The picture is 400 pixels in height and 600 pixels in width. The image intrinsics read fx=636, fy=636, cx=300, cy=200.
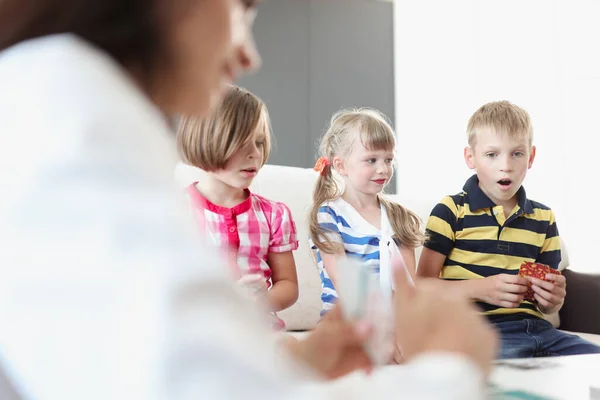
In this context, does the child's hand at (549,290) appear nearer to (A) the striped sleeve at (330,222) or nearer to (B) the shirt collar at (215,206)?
(A) the striped sleeve at (330,222)

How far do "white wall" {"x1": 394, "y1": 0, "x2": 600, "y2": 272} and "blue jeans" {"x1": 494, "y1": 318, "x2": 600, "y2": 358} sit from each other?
1.53m

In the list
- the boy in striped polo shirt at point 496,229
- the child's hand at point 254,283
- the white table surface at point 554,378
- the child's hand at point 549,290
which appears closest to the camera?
the white table surface at point 554,378

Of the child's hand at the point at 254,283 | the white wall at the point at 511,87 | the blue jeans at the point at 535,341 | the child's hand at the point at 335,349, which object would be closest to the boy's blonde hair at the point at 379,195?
the blue jeans at the point at 535,341

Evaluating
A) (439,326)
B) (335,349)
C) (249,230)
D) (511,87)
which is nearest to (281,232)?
(249,230)

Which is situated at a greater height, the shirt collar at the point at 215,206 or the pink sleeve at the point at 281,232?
the shirt collar at the point at 215,206

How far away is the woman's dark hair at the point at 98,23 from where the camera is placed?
322 mm

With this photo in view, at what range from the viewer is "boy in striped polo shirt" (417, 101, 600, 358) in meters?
1.83

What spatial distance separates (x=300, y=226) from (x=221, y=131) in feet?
1.69

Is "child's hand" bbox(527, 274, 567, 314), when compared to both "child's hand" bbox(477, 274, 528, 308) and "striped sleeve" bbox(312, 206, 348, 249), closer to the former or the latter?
"child's hand" bbox(477, 274, 528, 308)

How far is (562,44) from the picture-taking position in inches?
151

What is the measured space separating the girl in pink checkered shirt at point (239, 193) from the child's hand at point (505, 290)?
1.77 ft

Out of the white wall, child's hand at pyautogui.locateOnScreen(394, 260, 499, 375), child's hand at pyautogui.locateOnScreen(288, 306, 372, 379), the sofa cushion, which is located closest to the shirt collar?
the sofa cushion

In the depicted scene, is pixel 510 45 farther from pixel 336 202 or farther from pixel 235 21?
pixel 235 21

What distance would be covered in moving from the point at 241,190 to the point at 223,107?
0.23 metres
